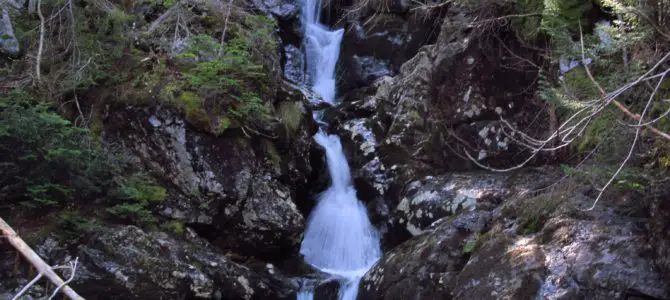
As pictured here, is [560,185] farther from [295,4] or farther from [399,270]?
[295,4]

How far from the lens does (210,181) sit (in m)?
7.80

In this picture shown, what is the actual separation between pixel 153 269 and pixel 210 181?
1.85 meters

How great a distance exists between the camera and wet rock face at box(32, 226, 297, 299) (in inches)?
234

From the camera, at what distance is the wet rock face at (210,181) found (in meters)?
7.67

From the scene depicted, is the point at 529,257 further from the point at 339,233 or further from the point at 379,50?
the point at 379,50

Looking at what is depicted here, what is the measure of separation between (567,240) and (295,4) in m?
12.8

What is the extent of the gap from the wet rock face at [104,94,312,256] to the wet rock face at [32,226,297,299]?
19.9 inches

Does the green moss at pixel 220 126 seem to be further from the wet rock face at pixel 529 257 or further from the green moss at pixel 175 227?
the wet rock face at pixel 529 257

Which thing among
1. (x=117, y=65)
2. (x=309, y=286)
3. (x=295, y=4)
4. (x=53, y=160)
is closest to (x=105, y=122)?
(x=117, y=65)

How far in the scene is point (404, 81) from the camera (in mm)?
10609

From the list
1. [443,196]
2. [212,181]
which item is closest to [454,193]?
[443,196]

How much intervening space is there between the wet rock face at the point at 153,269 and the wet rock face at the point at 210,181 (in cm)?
51

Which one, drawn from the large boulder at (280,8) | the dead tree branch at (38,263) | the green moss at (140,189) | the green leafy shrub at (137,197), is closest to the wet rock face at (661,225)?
the dead tree branch at (38,263)

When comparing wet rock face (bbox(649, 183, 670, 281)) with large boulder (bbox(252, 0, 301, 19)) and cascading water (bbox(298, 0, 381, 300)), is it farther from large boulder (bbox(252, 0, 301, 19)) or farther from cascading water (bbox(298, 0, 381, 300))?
large boulder (bbox(252, 0, 301, 19))
